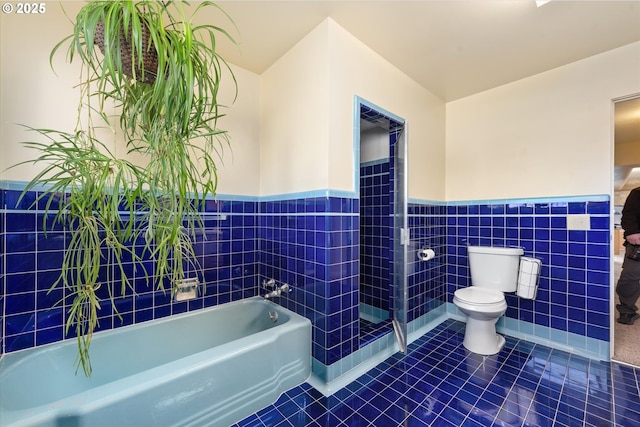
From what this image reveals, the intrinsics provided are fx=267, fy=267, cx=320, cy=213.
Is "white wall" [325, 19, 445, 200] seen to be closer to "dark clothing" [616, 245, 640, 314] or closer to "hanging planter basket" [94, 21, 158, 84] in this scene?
"hanging planter basket" [94, 21, 158, 84]

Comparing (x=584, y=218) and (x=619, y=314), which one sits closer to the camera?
(x=584, y=218)

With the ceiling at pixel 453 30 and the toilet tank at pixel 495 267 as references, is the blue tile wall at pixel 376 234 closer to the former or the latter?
the toilet tank at pixel 495 267

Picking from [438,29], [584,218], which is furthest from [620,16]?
[584,218]

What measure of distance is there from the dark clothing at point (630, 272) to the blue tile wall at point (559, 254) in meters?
1.07

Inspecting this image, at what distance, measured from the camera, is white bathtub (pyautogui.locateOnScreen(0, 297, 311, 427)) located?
1.09 m

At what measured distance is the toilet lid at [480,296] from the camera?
2.06 metres

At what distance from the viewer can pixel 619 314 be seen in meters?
2.71

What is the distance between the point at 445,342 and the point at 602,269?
127 cm

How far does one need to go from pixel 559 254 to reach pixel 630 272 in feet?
3.90

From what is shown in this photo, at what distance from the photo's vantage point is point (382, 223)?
8.70ft

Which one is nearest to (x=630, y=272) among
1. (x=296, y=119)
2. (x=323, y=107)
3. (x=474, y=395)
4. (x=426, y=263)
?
(x=426, y=263)

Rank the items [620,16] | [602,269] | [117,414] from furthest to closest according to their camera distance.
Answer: [602,269] < [620,16] < [117,414]

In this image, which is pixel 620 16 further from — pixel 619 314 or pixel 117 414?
pixel 117 414

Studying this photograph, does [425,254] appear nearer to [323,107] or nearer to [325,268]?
[325,268]
